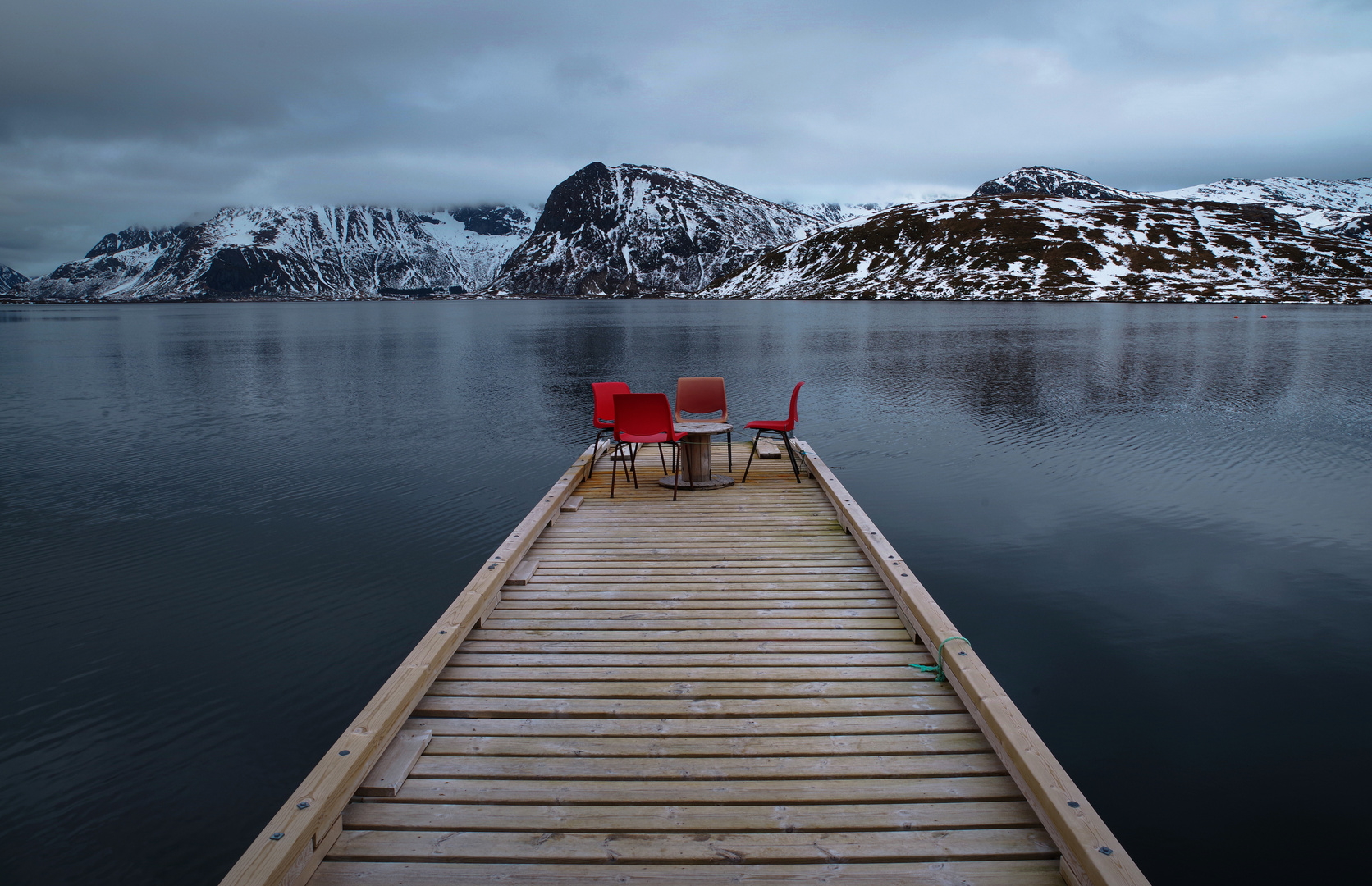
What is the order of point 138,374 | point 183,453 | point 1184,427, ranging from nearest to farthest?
point 183,453 < point 1184,427 < point 138,374

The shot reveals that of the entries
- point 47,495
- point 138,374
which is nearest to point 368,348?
point 138,374

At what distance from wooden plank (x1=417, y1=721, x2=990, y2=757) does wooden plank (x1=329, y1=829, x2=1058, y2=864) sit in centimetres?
64

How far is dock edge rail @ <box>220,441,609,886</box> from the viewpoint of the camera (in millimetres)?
3221

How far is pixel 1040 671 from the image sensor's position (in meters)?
7.54

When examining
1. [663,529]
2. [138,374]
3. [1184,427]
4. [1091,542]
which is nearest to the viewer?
[663,529]

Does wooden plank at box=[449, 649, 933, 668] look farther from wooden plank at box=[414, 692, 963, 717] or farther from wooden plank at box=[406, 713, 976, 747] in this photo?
wooden plank at box=[406, 713, 976, 747]

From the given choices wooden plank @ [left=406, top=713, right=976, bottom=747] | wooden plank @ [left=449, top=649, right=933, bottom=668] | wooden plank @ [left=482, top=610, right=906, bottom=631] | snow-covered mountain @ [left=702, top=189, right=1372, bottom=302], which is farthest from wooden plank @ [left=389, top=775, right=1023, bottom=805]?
snow-covered mountain @ [left=702, top=189, right=1372, bottom=302]

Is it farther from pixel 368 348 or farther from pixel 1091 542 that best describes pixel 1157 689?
pixel 368 348

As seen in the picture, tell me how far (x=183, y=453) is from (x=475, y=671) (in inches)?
622

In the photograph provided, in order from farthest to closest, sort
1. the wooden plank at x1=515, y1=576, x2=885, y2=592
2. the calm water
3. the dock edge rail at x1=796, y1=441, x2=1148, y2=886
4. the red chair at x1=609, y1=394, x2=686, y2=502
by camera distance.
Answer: the red chair at x1=609, y1=394, x2=686, y2=502 < the wooden plank at x1=515, y1=576, x2=885, y2=592 < the calm water < the dock edge rail at x1=796, y1=441, x2=1148, y2=886

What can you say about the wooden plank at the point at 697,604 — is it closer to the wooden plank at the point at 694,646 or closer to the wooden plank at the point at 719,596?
the wooden plank at the point at 719,596

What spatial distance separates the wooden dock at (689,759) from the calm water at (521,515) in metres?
1.90

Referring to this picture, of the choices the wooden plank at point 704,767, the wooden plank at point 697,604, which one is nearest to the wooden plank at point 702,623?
the wooden plank at point 697,604

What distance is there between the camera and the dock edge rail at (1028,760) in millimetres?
3197
